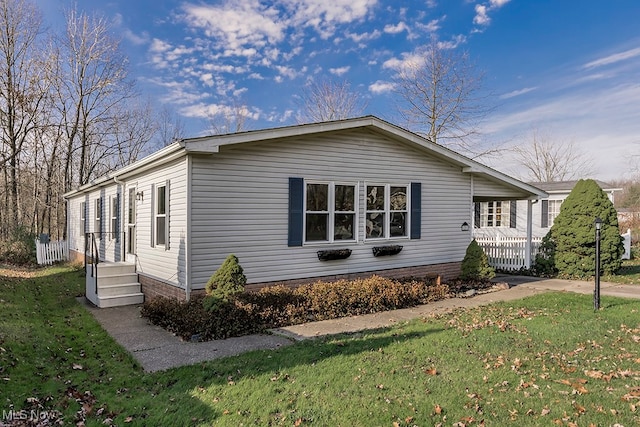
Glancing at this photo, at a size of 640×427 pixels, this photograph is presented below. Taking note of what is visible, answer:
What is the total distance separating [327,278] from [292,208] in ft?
6.13

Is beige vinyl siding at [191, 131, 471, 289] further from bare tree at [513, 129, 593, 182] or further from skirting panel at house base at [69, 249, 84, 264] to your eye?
bare tree at [513, 129, 593, 182]

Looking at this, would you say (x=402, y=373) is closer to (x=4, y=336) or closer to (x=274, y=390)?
(x=274, y=390)

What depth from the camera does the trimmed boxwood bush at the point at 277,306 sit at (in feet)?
21.9

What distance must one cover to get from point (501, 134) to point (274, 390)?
27053mm

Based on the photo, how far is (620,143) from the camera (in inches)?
1126

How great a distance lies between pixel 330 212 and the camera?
9281 mm

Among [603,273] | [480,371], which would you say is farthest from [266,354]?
[603,273]

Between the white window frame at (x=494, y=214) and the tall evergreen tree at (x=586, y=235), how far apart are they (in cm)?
803

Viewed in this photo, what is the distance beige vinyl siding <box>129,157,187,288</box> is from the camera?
25.7 feet

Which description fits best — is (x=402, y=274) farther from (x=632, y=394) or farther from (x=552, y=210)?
(x=552, y=210)

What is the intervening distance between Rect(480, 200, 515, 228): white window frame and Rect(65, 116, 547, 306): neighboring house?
915 cm

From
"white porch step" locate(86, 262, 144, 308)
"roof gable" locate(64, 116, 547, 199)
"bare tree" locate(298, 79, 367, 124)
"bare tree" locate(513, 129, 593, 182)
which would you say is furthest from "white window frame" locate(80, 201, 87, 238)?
"bare tree" locate(513, 129, 593, 182)

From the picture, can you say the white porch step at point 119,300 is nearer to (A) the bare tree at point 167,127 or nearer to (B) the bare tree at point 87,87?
(B) the bare tree at point 87,87

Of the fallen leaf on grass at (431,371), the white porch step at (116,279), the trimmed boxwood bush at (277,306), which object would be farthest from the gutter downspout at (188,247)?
the fallen leaf on grass at (431,371)
